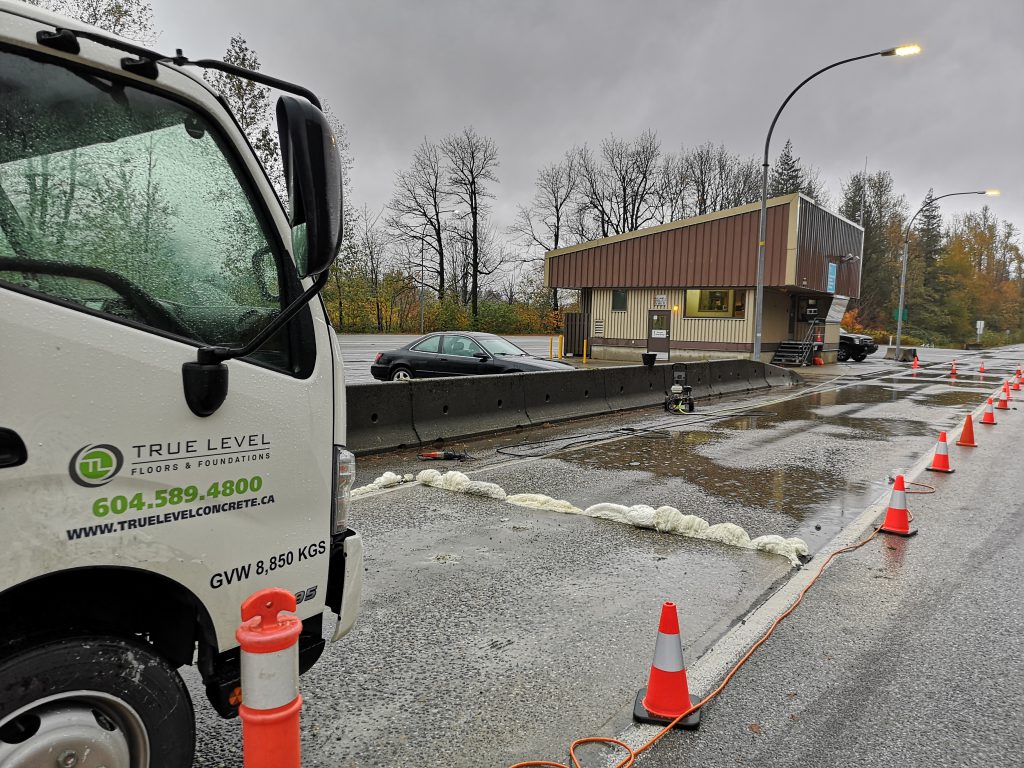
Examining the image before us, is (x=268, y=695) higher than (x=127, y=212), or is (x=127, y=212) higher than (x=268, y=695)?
(x=127, y=212)

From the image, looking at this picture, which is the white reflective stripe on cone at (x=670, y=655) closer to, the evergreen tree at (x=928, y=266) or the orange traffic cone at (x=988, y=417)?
the orange traffic cone at (x=988, y=417)

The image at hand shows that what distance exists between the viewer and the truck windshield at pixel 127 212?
189 cm

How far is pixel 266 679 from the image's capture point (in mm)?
1820

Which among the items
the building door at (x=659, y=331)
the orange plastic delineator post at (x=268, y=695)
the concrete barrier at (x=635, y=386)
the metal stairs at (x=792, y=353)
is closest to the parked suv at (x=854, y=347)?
the metal stairs at (x=792, y=353)

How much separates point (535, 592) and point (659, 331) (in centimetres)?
2648

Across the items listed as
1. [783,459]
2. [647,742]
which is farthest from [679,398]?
[647,742]

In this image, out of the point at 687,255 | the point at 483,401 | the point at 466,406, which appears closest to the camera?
the point at 466,406

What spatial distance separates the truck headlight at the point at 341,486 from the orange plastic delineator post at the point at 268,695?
0.82m

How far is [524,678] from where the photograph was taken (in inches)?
138

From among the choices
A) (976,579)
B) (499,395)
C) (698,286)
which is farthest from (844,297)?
(976,579)

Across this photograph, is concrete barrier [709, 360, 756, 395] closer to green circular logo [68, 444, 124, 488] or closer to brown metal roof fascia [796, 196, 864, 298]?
brown metal roof fascia [796, 196, 864, 298]

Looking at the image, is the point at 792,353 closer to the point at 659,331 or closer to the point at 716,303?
the point at 716,303

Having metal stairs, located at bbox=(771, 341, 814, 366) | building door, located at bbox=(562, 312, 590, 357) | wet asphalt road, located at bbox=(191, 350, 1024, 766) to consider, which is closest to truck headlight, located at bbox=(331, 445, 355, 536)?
wet asphalt road, located at bbox=(191, 350, 1024, 766)

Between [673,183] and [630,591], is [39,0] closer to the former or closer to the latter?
[630,591]
